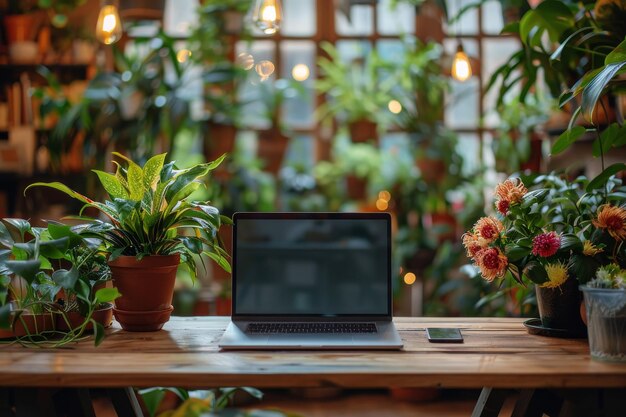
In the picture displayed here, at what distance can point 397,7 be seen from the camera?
502cm

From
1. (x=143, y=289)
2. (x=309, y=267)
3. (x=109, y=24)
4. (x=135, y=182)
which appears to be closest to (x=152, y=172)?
(x=135, y=182)

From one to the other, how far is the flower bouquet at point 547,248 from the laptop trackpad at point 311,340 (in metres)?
0.37

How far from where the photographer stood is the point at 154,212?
1.88m

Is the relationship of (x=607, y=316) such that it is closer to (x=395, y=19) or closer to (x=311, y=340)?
(x=311, y=340)

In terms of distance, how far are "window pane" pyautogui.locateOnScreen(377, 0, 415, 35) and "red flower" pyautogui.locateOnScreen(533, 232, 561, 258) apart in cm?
344

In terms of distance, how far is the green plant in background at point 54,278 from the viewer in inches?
67.6

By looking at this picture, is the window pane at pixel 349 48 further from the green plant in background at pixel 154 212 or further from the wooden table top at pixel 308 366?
the wooden table top at pixel 308 366

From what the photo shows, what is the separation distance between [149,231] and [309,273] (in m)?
0.41

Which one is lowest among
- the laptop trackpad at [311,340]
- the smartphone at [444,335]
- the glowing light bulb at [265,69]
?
the smartphone at [444,335]

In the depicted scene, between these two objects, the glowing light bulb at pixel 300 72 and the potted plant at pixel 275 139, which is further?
the glowing light bulb at pixel 300 72

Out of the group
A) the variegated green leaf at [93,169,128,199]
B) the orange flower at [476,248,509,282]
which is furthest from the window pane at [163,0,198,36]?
the orange flower at [476,248,509,282]

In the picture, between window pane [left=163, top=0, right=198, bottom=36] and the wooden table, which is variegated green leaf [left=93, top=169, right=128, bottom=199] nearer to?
the wooden table

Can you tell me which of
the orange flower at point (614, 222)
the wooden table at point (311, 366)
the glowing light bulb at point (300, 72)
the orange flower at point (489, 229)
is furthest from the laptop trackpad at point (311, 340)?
the glowing light bulb at point (300, 72)

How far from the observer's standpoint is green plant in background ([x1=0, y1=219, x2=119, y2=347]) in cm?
172
